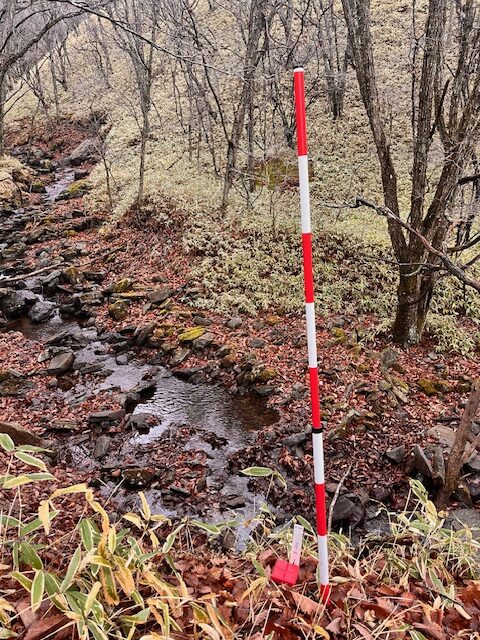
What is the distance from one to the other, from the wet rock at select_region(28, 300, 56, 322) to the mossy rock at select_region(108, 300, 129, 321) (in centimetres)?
148

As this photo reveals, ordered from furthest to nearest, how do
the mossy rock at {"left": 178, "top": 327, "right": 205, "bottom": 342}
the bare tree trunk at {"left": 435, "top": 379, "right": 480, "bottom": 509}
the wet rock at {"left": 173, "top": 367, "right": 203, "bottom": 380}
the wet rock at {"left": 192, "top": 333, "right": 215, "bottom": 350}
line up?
1. the mossy rock at {"left": 178, "top": 327, "right": 205, "bottom": 342}
2. the wet rock at {"left": 192, "top": 333, "right": 215, "bottom": 350}
3. the wet rock at {"left": 173, "top": 367, "right": 203, "bottom": 380}
4. the bare tree trunk at {"left": 435, "top": 379, "right": 480, "bottom": 509}

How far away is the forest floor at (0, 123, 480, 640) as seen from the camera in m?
2.99

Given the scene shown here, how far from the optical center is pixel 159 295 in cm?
998

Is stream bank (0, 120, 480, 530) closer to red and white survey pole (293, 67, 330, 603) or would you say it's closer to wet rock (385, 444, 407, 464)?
wet rock (385, 444, 407, 464)

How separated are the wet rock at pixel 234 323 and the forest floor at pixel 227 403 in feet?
0.10

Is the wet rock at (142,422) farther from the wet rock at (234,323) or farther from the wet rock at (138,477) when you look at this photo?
the wet rock at (234,323)

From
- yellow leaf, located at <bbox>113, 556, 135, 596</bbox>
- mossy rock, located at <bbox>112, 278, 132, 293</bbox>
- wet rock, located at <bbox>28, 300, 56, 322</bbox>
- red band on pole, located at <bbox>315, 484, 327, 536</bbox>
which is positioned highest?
yellow leaf, located at <bbox>113, 556, 135, 596</bbox>

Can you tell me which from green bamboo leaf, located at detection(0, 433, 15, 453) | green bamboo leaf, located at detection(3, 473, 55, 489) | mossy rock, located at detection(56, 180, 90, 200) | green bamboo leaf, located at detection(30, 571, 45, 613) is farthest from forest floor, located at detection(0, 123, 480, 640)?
mossy rock, located at detection(56, 180, 90, 200)

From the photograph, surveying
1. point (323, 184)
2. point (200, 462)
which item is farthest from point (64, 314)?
point (323, 184)

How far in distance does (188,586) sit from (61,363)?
6.23 m

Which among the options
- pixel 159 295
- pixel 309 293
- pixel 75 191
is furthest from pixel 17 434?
pixel 75 191

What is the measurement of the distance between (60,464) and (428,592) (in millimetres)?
4588

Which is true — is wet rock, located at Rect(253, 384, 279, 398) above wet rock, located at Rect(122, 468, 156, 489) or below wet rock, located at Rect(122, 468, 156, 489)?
above

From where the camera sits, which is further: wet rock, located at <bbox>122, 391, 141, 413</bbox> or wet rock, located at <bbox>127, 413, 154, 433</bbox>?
wet rock, located at <bbox>122, 391, 141, 413</bbox>
